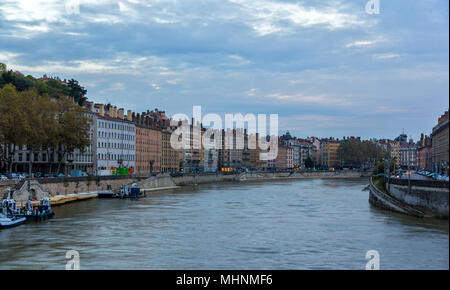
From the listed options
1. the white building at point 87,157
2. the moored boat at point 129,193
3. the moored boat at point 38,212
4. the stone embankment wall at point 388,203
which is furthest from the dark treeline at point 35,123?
the stone embankment wall at point 388,203

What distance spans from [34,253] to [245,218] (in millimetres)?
18879

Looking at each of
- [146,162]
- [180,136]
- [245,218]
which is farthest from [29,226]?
[180,136]

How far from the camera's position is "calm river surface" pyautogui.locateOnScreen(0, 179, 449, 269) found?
25328 mm

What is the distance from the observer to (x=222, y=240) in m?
32.1

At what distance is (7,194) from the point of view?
159 feet

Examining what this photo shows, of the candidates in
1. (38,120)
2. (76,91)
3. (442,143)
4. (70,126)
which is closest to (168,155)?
(76,91)

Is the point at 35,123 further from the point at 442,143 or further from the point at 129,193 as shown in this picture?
the point at 442,143

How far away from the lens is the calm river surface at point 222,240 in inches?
997

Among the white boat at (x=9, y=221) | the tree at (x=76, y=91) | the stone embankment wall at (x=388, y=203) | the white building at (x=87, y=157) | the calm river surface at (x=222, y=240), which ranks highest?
the tree at (x=76, y=91)

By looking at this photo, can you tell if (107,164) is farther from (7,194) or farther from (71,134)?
(7,194)

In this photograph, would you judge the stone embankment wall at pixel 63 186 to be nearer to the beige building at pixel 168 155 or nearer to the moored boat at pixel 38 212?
the moored boat at pixel 38 212

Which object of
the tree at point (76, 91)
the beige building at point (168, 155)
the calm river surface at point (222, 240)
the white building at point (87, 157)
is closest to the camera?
the calm river surface at point (222, 240)

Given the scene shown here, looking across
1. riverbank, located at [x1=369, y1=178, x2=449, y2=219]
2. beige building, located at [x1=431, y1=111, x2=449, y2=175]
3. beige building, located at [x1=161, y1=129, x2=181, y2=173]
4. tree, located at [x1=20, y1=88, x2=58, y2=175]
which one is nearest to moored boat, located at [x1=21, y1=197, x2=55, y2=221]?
tree, located at [x1=20, y1=88, x2=58, y2=175]

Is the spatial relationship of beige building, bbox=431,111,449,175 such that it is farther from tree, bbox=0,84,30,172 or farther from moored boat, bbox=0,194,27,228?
tree, bbox=0,84,30,172
